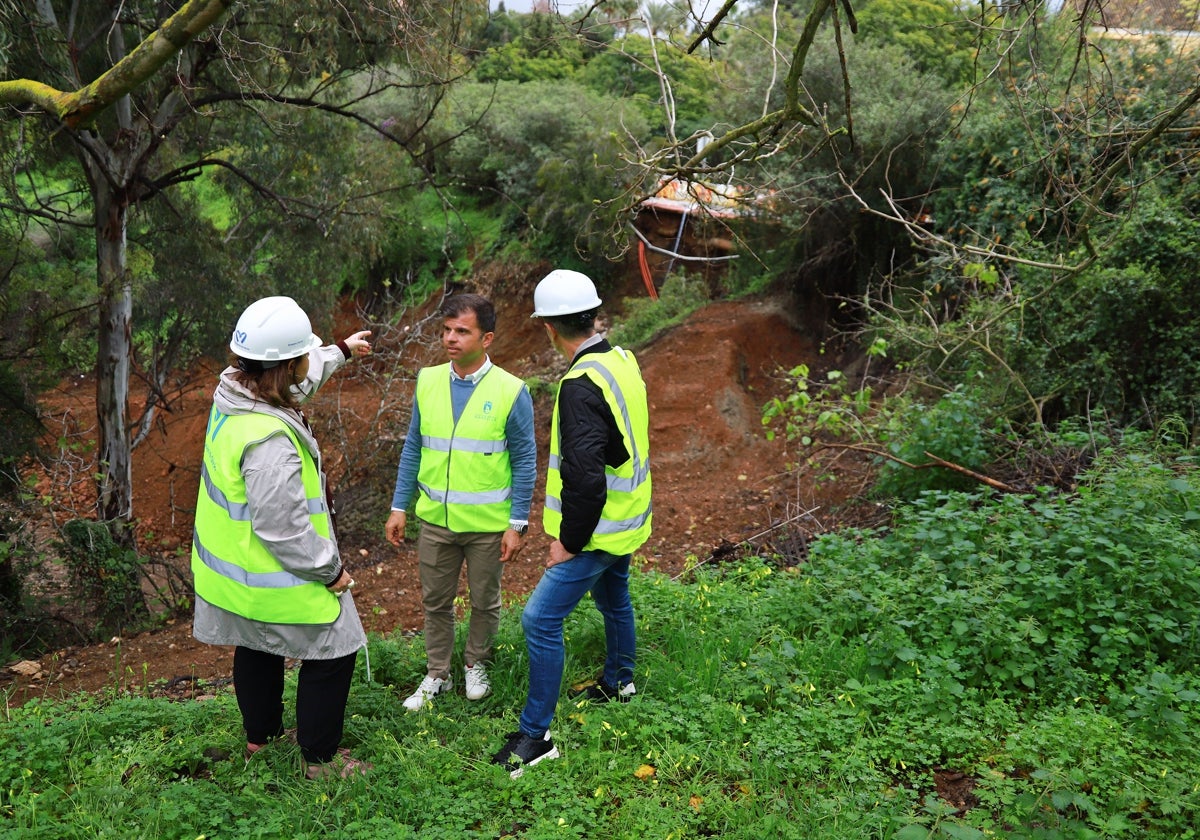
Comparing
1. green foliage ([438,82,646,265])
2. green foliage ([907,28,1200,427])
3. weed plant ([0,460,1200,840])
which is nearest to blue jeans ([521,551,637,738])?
weed plant ([0,460,1200,840])

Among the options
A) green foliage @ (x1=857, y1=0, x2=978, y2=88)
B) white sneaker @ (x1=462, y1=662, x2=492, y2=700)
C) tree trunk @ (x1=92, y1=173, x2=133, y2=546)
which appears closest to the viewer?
white sneaker @ (x1=462, y1=662, x2=492, y2=700)

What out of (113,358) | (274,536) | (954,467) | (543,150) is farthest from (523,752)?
(543,150)

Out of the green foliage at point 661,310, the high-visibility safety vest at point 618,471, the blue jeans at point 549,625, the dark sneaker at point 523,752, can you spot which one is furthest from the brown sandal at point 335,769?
the green foliage at point 661,310

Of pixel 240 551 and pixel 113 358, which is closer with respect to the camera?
pixel 240 551

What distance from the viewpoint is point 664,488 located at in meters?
9.62

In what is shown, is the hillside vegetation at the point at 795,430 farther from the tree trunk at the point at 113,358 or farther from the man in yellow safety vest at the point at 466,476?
the man in yellow safety vest at the point at 466,476

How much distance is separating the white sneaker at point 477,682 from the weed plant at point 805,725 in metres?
0.04

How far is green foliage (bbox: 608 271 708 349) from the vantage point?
507 inches

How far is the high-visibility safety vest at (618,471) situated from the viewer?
3.50m

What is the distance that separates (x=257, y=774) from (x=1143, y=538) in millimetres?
4357

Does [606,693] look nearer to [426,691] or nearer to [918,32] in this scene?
[426,691]

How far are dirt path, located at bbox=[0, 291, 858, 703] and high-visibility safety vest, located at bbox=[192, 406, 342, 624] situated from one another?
2081 millimetres

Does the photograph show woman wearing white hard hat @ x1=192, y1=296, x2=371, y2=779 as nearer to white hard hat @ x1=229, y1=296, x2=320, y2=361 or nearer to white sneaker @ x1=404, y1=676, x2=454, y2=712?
white hard hat @ x1=229, y1=296, x2=320, y2=361

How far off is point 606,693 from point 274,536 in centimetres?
179
